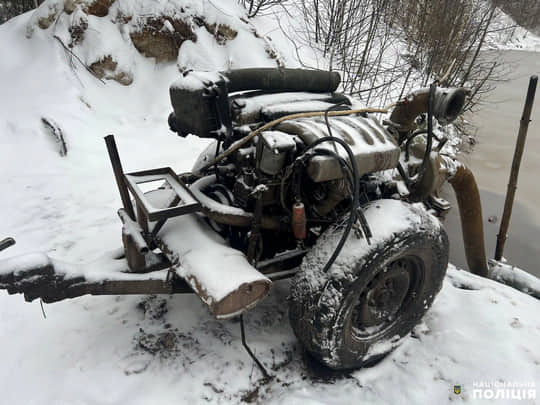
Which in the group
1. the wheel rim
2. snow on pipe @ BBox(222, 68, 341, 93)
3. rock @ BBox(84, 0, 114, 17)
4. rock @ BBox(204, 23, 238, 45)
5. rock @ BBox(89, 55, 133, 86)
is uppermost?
rock @ BBox(84, 0, 114, 17)

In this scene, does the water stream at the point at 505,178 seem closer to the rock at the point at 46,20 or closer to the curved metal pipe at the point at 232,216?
the curved metal pipe at the point at 232,216

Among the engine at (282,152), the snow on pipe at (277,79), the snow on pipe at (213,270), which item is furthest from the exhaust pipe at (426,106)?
the snow on pipe at (213,270)

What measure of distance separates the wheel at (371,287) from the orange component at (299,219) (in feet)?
0.39

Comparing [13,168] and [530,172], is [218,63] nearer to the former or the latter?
[13,168]

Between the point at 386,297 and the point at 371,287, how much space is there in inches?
6.7

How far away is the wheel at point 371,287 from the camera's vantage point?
1.93 metres

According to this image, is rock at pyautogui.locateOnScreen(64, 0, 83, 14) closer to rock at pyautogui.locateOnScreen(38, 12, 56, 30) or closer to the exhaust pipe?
rock at pyautogui.locateOnScreen(38, 12, 56, 30)

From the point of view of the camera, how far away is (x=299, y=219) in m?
2.00

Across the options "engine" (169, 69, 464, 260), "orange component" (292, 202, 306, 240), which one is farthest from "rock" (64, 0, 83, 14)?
"orange component" (292, 202, 306, 240)

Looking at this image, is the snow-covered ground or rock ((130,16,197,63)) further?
rock ((130,16,197,63))

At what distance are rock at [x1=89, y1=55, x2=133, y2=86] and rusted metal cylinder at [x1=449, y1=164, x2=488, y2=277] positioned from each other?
18.8 feet

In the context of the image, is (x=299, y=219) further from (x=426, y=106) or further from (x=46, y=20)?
(x=46, y=20)

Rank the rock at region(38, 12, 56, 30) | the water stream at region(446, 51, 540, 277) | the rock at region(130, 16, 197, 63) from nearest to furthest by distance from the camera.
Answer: the water stream at region(446, 51, 540, 277)
the rock at region(38, 12, 56, 30)
the rock at region(130, 16, 197, 63)

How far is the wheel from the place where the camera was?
6.32ft
